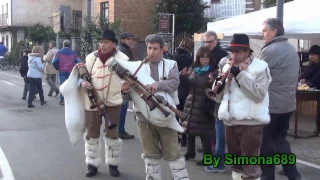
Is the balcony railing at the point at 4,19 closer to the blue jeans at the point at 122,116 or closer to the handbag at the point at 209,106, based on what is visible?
the blue jeans at the point at 122,116

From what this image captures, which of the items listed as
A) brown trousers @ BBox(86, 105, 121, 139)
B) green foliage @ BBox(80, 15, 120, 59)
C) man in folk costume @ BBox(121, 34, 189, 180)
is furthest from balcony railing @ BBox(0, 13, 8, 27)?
man in folk costume @ BBox(121, 34, 189, 180)

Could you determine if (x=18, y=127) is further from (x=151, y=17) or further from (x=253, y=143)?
(x=151, y=17)

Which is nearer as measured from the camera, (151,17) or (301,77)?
(301,77)

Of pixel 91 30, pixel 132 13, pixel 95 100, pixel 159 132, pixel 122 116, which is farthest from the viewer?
pixel 132 13

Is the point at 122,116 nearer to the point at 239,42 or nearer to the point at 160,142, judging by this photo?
the point at 160,142

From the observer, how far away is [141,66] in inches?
197

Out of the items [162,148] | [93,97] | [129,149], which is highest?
[93,97]

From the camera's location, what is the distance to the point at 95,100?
18.6ft

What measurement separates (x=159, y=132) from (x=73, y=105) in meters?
1.43

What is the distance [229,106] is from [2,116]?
25.7 feet

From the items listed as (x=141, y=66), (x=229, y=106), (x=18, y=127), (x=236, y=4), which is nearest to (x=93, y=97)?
(x=141, y=66)

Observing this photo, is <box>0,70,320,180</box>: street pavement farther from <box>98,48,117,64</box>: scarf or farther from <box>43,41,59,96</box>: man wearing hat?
<box>43,41,59,96</box>: man wearing hat

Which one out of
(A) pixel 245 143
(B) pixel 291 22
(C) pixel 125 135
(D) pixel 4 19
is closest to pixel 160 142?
(A) pixel 245 143

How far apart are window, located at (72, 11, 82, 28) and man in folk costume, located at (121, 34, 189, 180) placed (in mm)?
34329
